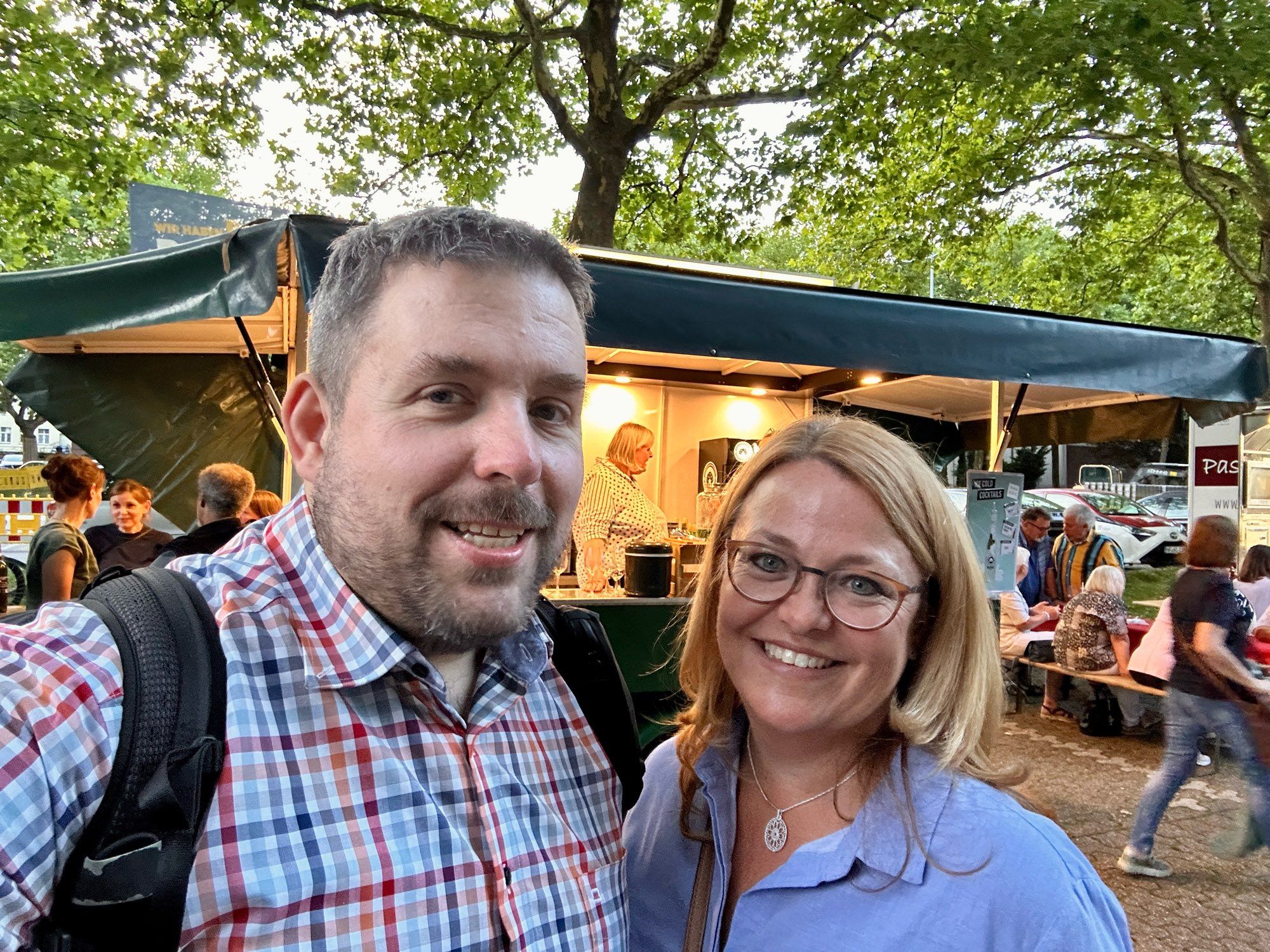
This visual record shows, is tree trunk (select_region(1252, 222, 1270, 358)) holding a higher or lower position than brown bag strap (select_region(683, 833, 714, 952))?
higher

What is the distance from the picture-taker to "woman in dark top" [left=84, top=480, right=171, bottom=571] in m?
4.66

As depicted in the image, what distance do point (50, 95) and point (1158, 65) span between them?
10266mm

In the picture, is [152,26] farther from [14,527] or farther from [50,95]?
[14,527]

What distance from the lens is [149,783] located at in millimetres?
952

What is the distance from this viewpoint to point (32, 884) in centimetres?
88

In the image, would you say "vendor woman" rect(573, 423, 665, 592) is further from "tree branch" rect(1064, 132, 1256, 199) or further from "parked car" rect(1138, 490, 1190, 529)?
"parked car" rect(1138, 490, 1190, 529)

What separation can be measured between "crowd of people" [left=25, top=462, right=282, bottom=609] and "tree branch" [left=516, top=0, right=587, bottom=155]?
510 cm

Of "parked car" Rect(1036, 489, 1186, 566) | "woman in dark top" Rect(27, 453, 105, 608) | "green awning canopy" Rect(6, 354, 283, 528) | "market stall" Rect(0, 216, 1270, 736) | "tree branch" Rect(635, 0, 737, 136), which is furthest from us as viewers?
"parked car" Rect(1036, 489, 1186, 566)

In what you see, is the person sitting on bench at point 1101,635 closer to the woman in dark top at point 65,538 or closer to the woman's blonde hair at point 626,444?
the woman's blonde hair at point 626,444

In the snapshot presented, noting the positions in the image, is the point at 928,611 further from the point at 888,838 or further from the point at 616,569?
the point at 616,569

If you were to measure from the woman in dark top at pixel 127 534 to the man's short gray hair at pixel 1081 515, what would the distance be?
7.59 metres

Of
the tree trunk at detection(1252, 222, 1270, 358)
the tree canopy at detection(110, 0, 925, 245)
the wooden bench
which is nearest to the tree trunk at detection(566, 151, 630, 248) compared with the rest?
the tree canopy at detection(110, 0, 925, 245)

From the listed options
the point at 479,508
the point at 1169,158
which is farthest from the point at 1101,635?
the point at 1169,158

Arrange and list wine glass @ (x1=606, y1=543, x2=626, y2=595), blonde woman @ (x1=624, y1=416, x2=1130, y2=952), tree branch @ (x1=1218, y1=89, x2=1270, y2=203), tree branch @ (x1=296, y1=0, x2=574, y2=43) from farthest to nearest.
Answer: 1. tree branch @ (x1=1218, y1=89, x2=1270, y2=203)
2. tree branch @ (x1=296, y1=0, x2=574, y2=43)
3. wine glass @ (x1=606, y1=543, x2=626, y2=595)
4. blonde woman @ (x1=624, y1=416, x2=1130, y2=952)
